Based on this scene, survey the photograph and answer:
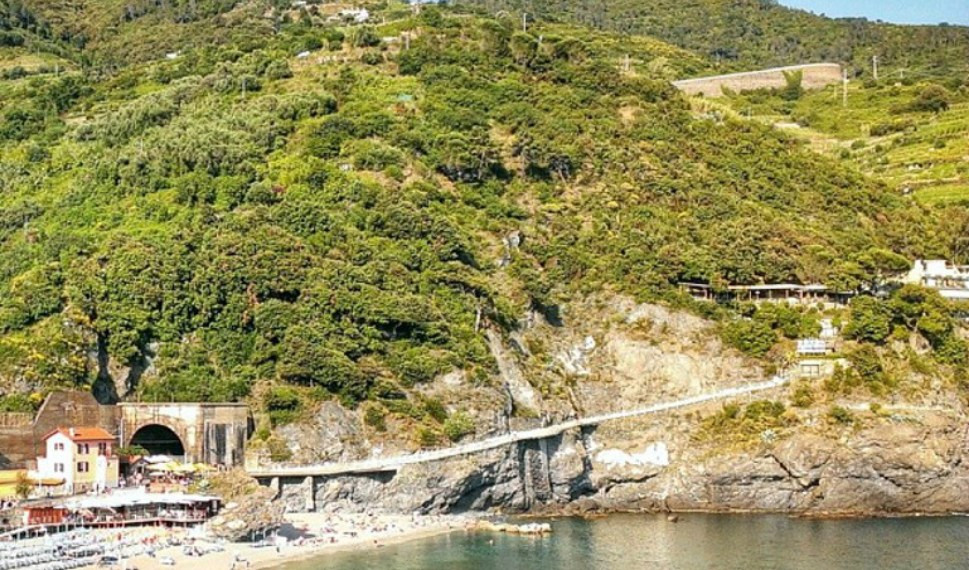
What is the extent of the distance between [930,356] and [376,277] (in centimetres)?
3556

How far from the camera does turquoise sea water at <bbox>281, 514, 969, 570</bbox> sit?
65062 millimetres

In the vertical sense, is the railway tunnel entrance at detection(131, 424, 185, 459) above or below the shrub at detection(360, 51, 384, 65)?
below

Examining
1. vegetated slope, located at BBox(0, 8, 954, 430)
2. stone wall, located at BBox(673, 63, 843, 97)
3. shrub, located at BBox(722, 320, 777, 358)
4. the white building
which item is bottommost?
shrub, located at BBox(722, 320, 777, 358)

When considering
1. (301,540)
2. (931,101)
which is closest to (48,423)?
(301,540)

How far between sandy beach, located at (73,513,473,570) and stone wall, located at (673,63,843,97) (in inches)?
3287

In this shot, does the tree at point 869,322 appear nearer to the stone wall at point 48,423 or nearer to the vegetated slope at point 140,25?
the stone wall at point 48,423

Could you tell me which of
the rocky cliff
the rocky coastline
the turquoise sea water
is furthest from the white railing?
the turquoise sea water

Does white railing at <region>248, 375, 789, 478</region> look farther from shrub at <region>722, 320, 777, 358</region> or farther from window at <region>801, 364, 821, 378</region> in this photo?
shrub at <region>722, 320, 777, 358</region>

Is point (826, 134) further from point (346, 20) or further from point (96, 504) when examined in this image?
point (96, 504)

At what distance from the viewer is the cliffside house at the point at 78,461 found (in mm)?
68062

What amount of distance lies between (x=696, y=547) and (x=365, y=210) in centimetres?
3315

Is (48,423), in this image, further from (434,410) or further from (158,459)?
(434,410)

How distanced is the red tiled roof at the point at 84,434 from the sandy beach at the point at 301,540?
19.9ft

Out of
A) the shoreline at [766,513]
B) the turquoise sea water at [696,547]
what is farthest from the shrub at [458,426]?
the turquoise sea water at [696,547]
